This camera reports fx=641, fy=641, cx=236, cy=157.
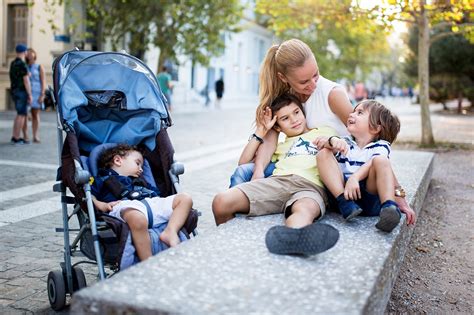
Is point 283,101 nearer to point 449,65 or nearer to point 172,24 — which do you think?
point 172,24

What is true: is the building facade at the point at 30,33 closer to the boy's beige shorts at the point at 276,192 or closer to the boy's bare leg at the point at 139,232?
the boy's beige shorts at the point at 276,192

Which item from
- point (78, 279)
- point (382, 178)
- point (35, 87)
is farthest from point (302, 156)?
point (35, 87)

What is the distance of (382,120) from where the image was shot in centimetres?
429

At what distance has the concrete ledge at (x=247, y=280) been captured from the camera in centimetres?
→ 234

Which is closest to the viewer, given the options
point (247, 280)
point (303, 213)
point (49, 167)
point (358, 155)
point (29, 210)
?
point (247, 280)

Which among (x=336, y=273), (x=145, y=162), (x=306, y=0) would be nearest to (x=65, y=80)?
(x=145, y=162)

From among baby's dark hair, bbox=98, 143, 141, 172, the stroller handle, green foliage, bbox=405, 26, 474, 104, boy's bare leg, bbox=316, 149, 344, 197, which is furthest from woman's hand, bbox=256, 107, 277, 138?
green foliage, bbox=405, 26, 474, 104

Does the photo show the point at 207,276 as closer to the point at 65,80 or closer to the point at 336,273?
the point at 336,273

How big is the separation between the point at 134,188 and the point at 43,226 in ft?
7.13

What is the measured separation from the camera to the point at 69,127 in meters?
4.10

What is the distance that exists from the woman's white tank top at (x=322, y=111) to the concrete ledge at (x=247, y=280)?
124cm

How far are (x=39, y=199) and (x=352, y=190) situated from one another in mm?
4468

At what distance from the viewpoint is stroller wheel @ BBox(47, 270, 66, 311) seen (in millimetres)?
3811

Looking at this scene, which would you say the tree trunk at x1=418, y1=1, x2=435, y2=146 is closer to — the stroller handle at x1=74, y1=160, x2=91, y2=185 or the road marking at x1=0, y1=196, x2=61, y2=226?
the road marking at x1=0, y1=196, x2=61, y2=226
